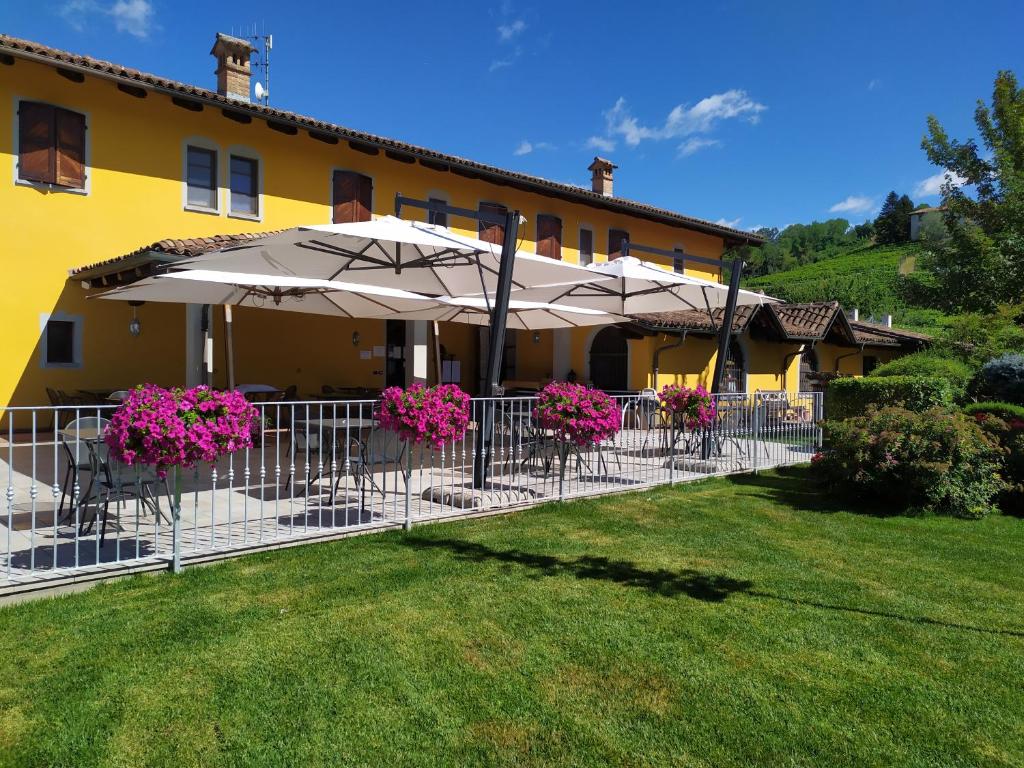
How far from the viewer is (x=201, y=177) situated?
1289 centimetres

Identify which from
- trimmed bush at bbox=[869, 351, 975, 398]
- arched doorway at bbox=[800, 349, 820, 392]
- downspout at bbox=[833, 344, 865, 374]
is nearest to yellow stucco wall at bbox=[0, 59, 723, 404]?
trimmed bush at bbox=[869, 351, 975, 398]

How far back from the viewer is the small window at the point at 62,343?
11383mm

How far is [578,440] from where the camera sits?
6.62m

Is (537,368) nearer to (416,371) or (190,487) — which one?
(416,371)

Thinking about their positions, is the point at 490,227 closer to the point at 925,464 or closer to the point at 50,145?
the point at 50,145

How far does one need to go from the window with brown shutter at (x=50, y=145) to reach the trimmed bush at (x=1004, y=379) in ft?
51.5

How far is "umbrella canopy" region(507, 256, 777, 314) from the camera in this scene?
9.21 metres

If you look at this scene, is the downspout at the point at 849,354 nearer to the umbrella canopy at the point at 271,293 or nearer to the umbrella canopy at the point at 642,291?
the umbrella canopy at the point at 642,291

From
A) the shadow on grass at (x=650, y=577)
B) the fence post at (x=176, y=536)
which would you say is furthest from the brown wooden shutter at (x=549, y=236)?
the fence post at (x=176, y=536)

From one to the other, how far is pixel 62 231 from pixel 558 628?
12.0 m

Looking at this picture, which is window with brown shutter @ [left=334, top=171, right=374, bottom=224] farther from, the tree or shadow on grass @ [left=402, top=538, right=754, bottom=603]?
the tree

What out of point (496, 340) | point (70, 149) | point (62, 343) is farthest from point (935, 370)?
point (70, 149)

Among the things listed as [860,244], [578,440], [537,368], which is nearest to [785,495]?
[578,440]

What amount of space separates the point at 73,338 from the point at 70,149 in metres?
3.29
